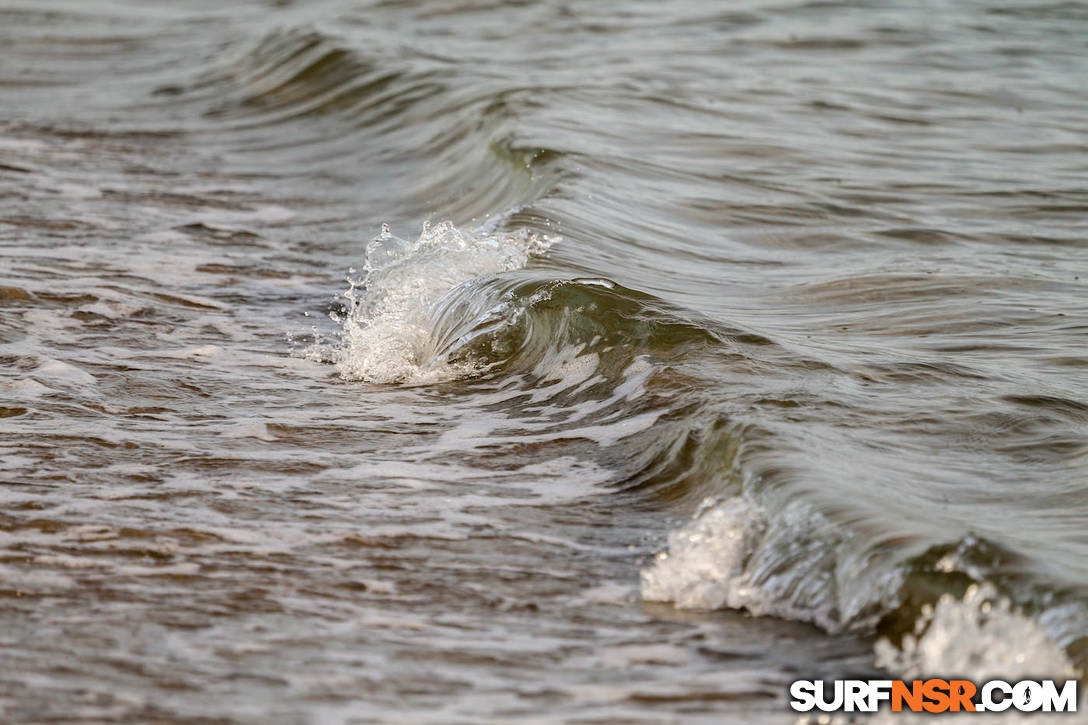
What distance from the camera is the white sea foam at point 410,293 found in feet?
20.2

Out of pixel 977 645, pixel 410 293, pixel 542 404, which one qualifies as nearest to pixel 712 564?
pixel 977 645

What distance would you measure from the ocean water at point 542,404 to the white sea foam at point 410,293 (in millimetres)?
22

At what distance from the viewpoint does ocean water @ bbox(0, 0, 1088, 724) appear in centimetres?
370

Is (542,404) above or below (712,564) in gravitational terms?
above

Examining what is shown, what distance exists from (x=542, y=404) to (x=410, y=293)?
4.60 ft

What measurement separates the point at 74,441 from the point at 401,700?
2133 millimetres

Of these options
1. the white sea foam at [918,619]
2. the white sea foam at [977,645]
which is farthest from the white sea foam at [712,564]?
the white sea foam at [977,645]

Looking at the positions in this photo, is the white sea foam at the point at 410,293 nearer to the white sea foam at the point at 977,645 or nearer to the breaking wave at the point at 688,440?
the breaking wave at the point at 688,440

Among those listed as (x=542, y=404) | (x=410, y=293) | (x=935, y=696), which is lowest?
(x=935, y=696)

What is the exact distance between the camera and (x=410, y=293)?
6867 millimetres

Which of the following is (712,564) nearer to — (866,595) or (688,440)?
(866,595)

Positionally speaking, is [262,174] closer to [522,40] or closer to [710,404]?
[522,40]

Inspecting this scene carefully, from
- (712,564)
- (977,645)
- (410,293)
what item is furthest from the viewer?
(410,293)

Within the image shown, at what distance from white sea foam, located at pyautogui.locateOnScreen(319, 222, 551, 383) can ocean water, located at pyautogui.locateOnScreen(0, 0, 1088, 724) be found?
0.02 m
